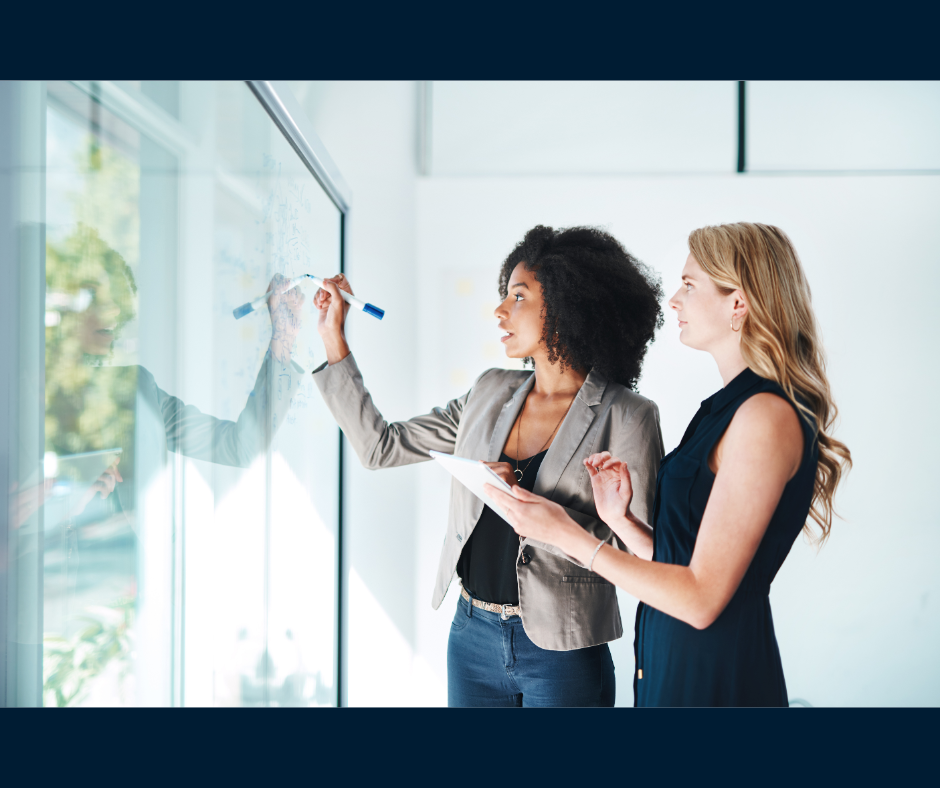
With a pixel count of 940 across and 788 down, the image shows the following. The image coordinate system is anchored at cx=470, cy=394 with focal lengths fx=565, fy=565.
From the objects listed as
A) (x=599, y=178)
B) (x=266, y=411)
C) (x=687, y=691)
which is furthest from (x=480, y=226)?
(x=687, y=691)

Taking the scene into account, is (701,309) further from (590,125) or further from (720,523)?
(590,125)

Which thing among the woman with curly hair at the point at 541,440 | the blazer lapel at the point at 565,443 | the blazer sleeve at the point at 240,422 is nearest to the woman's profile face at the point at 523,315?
the woman with curly hair at the point at 541,440

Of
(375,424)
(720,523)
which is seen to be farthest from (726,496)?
(375,424)

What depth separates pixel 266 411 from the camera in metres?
1.20

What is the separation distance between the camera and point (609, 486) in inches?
45.8

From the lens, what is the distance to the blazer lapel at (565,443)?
116cm

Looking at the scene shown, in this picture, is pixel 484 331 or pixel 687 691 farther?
pixel 484 331

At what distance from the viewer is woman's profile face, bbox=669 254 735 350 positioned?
3.73 feet

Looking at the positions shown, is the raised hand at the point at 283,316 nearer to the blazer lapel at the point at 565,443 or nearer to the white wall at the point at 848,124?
the blazer lapel at the point at 565,443

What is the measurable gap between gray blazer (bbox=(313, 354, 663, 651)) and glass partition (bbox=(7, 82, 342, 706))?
293 mm

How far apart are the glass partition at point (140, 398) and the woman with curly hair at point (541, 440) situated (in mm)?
324

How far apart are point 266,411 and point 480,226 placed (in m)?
0.79

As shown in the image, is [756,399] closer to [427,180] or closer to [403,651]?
[427,180]

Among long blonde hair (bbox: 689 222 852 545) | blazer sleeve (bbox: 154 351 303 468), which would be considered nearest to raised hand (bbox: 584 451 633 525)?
long blonde hair (bbox: 689 222 852 545)
